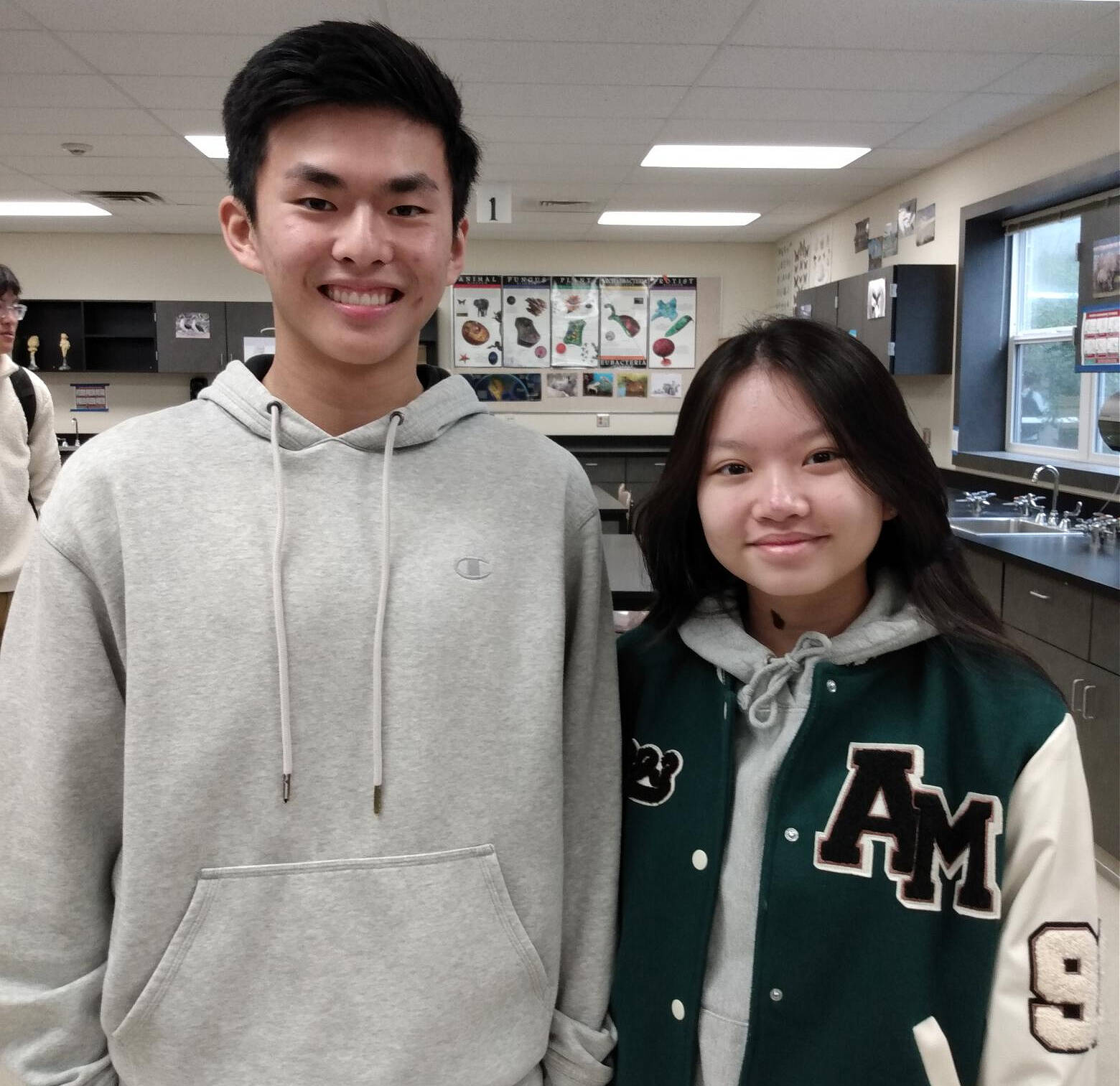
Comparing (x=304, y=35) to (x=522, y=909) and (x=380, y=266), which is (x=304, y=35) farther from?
(x=522, y=909)

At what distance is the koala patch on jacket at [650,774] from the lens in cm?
109

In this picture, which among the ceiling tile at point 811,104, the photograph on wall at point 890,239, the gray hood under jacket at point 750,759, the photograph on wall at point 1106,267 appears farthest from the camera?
the photograph on wall at point 890,239

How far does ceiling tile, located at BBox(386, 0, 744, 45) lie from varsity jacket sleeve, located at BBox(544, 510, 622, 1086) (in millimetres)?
2532

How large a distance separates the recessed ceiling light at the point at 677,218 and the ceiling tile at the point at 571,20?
11.2 ft

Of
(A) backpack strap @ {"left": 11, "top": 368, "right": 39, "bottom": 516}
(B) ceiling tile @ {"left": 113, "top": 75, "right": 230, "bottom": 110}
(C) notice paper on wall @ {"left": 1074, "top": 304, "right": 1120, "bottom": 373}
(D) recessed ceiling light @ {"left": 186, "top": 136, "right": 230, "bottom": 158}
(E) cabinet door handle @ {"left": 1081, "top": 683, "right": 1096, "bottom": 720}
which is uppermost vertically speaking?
(D) recessed ceiling light @ {"left": 186, "top": 136, "right": 230, "bottom": 158}

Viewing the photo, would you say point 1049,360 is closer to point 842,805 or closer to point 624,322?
point 624,322

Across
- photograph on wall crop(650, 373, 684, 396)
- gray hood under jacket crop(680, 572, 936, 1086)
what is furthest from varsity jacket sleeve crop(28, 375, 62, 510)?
photograph on wall crop(650, 373, 684, 396)

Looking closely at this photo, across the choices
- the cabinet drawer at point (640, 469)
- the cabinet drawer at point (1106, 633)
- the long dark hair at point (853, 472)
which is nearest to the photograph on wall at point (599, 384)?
the cabinet drawer at point (640, 469)

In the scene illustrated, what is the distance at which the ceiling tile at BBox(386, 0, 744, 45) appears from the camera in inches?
118

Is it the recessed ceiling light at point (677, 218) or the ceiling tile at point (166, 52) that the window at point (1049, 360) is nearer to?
the recessed ceiling light at point (677, 218)

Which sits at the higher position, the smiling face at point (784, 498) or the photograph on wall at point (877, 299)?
the photograph on wall at point (877, 299)

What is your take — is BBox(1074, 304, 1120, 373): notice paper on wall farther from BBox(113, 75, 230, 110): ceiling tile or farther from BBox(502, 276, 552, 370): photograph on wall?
BBox(502, 276, 552, 370): photograph on wall

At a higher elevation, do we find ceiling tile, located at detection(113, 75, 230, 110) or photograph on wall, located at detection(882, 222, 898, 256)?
ceiling tile, located at detection(113, 75, 230, 110)

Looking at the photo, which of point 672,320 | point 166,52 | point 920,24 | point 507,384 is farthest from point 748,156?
point 507,384
